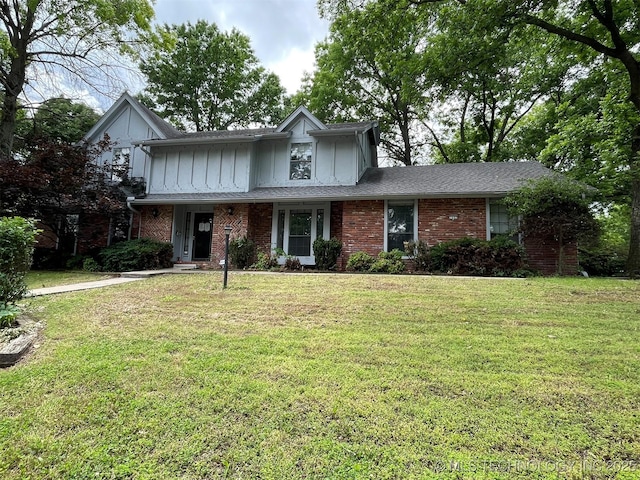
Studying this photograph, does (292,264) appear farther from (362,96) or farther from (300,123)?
(362,96)

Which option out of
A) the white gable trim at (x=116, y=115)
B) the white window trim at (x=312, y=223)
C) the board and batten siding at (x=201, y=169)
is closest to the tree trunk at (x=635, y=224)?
the white window trim at (x=312, y=223)

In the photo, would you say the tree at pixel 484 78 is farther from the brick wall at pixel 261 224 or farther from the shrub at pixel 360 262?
the brick wall at pixel 261 224

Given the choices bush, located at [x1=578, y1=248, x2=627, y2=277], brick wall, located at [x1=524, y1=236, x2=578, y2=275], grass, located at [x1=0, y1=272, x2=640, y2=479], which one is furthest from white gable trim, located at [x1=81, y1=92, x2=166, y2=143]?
bush, located at [x1=578, y1=248, x2=627, y2=277]

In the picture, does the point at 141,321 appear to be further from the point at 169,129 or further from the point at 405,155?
the point at 405,155

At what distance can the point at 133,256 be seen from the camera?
1124 cm

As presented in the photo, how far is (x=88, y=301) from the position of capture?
234 inches

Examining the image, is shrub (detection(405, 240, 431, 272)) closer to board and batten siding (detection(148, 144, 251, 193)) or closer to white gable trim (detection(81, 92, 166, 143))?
board and batten siding (detection(148, 144, 251, 193))

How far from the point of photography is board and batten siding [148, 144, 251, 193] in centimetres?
1325

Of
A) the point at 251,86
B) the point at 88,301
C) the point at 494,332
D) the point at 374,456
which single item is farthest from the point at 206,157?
the point at 251,86

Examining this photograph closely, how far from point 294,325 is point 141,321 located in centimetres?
218

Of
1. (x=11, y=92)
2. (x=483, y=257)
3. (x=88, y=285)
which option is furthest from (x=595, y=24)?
(x=11, y=92)

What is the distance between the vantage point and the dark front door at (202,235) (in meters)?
13.7

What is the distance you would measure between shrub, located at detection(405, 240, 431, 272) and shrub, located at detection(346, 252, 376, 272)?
1.26 metres

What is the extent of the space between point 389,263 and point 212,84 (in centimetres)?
2283
